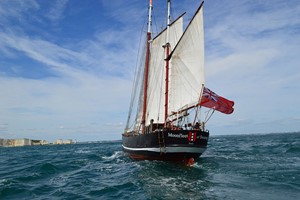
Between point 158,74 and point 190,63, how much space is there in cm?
767

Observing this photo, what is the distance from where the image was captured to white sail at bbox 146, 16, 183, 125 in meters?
35.0

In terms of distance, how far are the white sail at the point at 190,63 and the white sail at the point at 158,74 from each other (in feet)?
16.3

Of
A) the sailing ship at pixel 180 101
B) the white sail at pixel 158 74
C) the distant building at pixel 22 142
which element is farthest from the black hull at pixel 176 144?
the distant building at pixel 22 142

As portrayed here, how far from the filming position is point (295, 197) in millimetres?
13398

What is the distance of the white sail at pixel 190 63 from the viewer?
28.9 metres

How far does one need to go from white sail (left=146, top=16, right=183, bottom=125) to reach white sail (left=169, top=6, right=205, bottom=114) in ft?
16.3

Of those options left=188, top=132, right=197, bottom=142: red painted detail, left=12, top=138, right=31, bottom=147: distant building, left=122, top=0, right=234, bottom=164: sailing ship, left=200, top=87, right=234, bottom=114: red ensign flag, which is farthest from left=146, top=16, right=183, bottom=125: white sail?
left=12, top=138, right=31, bottom=147: distant building

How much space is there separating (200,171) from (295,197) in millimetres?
8994

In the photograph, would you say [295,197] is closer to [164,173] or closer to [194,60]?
[164,173]

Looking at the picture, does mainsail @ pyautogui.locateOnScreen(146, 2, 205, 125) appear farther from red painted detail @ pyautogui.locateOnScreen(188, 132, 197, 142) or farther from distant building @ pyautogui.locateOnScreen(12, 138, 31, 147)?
distant building @ pyautogui.locateOnScreen(12, 138, 31, 147)

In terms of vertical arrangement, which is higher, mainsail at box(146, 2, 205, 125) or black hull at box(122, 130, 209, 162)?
mainsail at box(146, 2, 205, 125)

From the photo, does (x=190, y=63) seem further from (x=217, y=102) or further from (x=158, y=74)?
(x=158, y=74)

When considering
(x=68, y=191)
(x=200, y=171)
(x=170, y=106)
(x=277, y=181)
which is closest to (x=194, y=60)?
(x=170, y=106)

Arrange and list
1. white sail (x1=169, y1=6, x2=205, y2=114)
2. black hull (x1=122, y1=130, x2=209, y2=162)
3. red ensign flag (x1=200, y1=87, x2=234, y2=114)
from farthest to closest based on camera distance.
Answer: red ensign flag (x1=200, y1=87, x2=234, y2=114) < white sail (x1=169, y1=6, x2=205, y2=114) < black hull (x1=122, y1=130, x2=209, y2=162)
